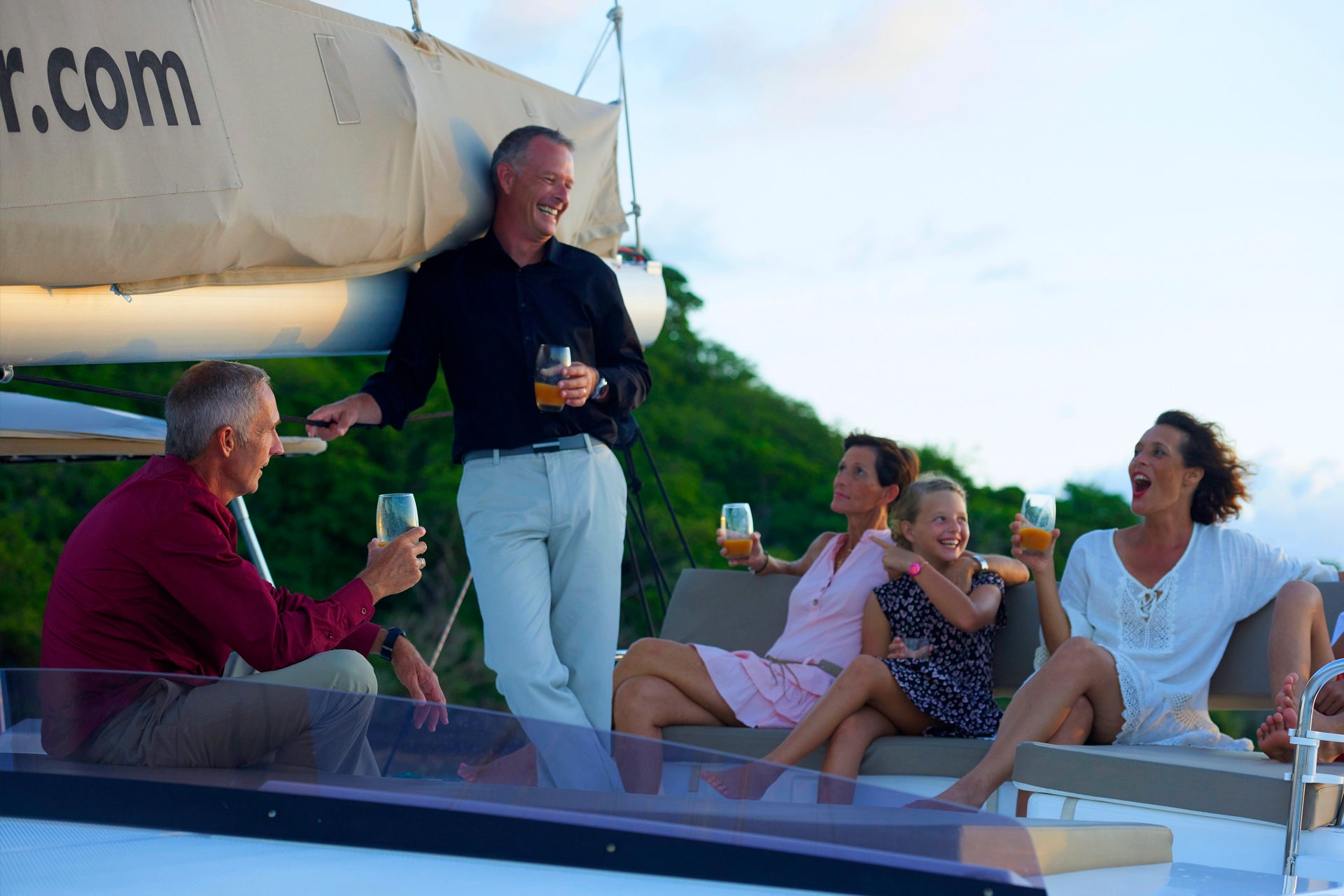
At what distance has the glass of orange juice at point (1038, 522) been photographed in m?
3.59

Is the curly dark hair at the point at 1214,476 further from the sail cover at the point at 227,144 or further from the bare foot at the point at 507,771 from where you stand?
the bare foot at the point at 507,771

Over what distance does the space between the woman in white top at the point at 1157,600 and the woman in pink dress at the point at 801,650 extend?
35 centimetres

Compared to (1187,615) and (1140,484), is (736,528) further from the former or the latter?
(1187,615)

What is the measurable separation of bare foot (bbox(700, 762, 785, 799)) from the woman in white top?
6.56ft

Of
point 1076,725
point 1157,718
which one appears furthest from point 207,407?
point 1157,718

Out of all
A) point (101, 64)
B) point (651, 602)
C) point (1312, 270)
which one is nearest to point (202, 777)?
point (101, 64)

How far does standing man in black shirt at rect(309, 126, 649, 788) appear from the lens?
11.1 ft

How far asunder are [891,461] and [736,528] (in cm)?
61

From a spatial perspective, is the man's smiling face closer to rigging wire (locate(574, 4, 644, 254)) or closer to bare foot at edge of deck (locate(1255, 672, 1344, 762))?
rigging wire (locate(574, 4, 644, 254))

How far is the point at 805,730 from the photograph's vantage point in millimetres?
3699

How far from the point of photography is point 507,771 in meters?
1.55

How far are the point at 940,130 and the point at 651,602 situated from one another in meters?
11.4

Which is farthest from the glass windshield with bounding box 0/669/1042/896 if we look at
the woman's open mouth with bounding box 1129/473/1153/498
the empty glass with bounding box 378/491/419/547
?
the woman's open mouth with bounding box 1129/473/1153/498

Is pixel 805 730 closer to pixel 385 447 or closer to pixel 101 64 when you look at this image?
pixel 101 64
